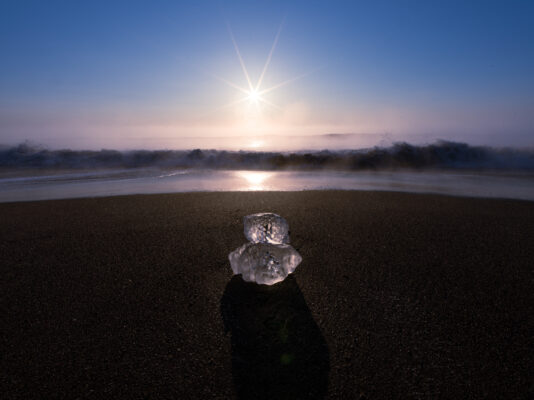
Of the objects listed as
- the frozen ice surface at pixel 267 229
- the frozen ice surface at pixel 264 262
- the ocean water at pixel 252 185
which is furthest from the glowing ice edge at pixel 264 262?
the ocean water at pixel 252 185

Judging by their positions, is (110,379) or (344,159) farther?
(344,159)

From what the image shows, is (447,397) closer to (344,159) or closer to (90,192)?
(90,192)

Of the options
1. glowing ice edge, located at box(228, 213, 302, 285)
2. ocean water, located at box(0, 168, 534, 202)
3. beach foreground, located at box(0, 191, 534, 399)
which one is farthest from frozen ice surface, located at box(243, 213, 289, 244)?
ocean water, located at box(0, 168, 534, 202)

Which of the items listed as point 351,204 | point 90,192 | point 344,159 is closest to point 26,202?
point 90,192

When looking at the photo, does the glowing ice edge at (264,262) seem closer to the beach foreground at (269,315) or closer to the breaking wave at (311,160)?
the beach foreground at (269,315)

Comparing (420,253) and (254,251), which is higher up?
(254,251)

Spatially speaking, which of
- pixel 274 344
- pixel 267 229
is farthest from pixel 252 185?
pixel 274 344

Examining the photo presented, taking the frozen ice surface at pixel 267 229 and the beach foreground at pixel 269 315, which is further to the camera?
the frozen ice surface at pixel 267 229
